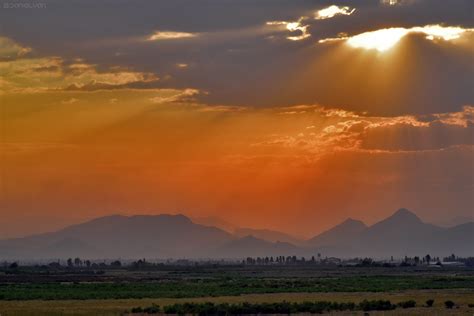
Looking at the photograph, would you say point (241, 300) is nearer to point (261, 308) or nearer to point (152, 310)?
point (261, 308)

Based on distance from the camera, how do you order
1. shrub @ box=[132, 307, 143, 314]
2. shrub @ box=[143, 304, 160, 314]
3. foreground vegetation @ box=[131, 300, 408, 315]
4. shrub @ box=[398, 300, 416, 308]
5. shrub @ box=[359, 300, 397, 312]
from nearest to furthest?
foreground vegetation @ box=[131, 300, 408, 315] < shrub @ box=[143, 304, 160, 314] < shrub @ box=[132, 307, 143, 314] < shrub @ box=[359, 300, 397, 312] < shrub @ box=[398, 300, 416, 308]

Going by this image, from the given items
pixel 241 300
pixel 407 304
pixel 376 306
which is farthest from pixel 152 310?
pixel 407 304

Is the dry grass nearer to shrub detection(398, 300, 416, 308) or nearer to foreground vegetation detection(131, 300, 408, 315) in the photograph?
shrub detection(398, 300, 416, 308)

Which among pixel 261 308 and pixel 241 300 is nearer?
pixel 261 308

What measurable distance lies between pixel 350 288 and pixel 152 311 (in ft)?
136

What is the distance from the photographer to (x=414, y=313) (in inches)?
2613

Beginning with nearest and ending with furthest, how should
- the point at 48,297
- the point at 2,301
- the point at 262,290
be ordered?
the point at 2,301 → the point at 48,297 → the point at 262,290

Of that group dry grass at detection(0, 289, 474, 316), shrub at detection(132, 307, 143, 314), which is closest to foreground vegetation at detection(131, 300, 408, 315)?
shrub at detection(132, 307, 143, 314)

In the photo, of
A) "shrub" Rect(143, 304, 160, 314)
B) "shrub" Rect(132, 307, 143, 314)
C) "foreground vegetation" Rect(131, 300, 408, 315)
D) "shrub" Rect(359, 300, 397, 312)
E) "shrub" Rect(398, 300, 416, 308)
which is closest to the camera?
"foreground vegetation" Rect(131, 300, 408, 315)

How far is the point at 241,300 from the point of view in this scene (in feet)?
269

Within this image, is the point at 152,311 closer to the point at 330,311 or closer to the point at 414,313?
the point at 330,311

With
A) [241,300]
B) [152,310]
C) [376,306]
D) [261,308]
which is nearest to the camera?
[261,308]

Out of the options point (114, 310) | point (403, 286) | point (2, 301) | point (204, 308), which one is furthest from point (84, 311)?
point (403, 286)

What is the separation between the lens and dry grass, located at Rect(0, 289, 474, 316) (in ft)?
226
